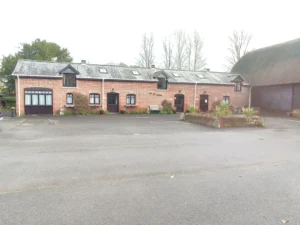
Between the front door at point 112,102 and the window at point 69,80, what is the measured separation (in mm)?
3444

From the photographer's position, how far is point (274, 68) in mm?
23969

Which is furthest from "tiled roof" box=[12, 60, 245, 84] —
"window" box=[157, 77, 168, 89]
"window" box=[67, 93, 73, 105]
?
"window" box=[67, 93, 73, 105]

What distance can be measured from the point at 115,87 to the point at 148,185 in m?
17.9

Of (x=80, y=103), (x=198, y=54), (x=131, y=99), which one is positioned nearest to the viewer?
(x=80, y=103)

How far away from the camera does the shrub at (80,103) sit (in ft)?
64.3

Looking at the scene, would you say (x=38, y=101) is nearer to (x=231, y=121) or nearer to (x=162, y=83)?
(x=162, y=83)

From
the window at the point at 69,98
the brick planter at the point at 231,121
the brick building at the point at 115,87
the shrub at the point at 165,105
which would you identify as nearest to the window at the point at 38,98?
the brick building at the point at 115,87

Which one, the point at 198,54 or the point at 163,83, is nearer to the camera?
the point at 163,83

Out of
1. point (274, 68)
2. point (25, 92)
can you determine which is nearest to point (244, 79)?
point (274, 68)

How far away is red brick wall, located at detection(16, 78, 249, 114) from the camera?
19266 mm

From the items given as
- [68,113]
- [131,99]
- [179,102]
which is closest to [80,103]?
[68,113]

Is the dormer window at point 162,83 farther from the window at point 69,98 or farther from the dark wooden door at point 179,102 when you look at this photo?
the window at point 69,98

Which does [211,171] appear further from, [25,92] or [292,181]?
[25,92]

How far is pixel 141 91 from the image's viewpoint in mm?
22016
